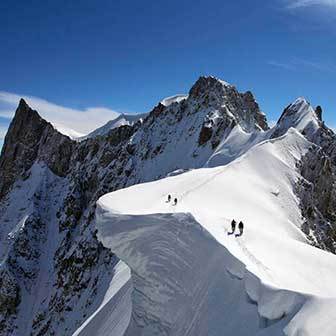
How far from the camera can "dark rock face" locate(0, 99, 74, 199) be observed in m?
117

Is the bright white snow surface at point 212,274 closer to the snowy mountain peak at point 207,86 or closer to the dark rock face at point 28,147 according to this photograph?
the snowy mountain peak at point 207,86

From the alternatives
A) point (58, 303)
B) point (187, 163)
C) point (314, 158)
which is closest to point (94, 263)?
point (58, 303)

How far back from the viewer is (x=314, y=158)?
1597 inches

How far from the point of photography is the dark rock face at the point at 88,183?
69.5 metres

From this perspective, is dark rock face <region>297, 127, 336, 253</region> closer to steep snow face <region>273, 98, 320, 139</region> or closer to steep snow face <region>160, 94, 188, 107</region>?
steep snow face <region>273, 98, 320, 139</region>

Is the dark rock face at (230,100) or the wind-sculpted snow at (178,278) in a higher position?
the dark rock face at (230,100)

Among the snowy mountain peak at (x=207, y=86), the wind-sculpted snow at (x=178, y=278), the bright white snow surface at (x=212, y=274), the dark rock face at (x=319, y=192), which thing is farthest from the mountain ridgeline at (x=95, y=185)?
the wind-sculpted snow at (x=178, y=278)

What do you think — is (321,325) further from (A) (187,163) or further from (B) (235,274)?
(A) (187,163)

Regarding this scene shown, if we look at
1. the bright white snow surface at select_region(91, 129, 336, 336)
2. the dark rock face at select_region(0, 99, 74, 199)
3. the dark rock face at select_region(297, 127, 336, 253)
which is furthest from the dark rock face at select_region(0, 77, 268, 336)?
the bright white snow surface at select_region(91, 129, 336, 336)

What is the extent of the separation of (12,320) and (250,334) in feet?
278

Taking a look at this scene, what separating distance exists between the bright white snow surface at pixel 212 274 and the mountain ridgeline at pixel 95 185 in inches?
777

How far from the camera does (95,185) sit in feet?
308

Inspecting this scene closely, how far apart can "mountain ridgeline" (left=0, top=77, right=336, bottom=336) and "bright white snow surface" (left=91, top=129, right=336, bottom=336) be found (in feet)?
64.7

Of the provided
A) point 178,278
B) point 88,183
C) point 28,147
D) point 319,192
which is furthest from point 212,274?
point 28,147
